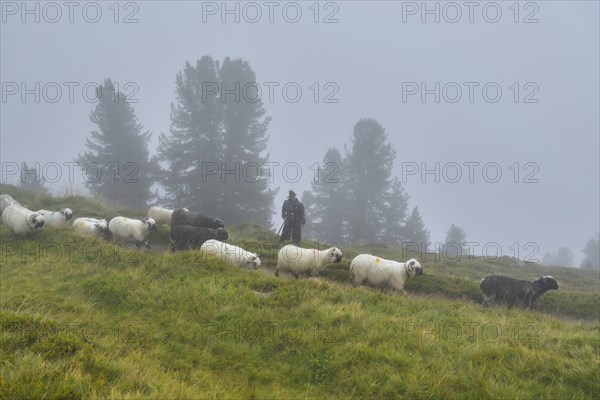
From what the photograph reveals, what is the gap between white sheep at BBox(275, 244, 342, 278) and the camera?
46.9 feet

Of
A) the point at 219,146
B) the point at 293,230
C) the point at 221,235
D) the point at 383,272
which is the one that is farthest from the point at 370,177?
the point at 383,272

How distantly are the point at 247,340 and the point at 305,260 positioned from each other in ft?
20.5

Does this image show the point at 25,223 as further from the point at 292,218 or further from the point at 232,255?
the point at 292,218

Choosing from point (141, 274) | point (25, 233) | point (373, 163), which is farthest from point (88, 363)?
point (373, 163)

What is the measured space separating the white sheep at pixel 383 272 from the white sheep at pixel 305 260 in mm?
958

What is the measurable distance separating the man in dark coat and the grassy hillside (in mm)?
8921

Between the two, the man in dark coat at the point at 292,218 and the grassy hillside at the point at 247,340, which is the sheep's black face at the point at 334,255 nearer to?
the grassy hillside at the point at 247,340

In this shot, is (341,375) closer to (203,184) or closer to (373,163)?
(203,184)

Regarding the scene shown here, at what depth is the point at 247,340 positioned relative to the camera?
8266mm

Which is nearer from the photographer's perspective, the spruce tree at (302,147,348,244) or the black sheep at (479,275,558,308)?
the black sheep at (479,275,558,308)

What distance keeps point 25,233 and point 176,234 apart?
6142mm

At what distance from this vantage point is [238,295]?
9.83 meters

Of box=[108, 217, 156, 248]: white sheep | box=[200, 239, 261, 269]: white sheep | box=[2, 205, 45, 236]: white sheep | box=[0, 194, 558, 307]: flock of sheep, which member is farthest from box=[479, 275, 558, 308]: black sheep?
box=[2, 205, 45, 236]: white sheep

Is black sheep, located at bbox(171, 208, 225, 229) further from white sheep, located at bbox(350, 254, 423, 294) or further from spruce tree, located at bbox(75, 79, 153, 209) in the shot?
spruce tree, located at bbox(75, 79, 153, 209)
